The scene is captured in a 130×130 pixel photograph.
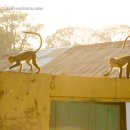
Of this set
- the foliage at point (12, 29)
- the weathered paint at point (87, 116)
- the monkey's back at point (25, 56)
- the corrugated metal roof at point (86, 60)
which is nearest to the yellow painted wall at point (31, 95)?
the monkey's back at point (25, 56)

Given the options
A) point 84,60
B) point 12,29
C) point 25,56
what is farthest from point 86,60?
point 12,29

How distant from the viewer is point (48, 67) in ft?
35.2

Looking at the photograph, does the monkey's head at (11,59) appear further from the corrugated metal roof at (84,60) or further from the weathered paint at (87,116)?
the corrugated metal roof at (84,60)

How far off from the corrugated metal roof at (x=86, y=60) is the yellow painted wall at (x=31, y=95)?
436cm

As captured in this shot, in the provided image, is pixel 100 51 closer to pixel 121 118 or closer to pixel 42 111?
pixel 121 118

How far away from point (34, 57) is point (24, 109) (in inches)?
36.5

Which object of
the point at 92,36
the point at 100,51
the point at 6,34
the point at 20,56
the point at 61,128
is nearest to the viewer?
the point at 20,56

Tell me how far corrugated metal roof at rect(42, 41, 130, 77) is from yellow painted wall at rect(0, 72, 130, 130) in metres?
4.36

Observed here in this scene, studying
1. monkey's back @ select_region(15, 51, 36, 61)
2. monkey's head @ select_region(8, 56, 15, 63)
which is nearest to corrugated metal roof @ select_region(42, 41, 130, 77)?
monkey's back @ select_region(15, 51, 36, 61)

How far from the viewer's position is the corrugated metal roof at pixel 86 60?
8.91m

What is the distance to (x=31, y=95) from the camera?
330 cm

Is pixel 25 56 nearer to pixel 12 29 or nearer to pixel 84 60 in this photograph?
pixel 84 60

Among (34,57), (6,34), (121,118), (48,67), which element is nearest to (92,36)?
(6,34)

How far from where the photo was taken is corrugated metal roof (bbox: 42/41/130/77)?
891 centimetres
